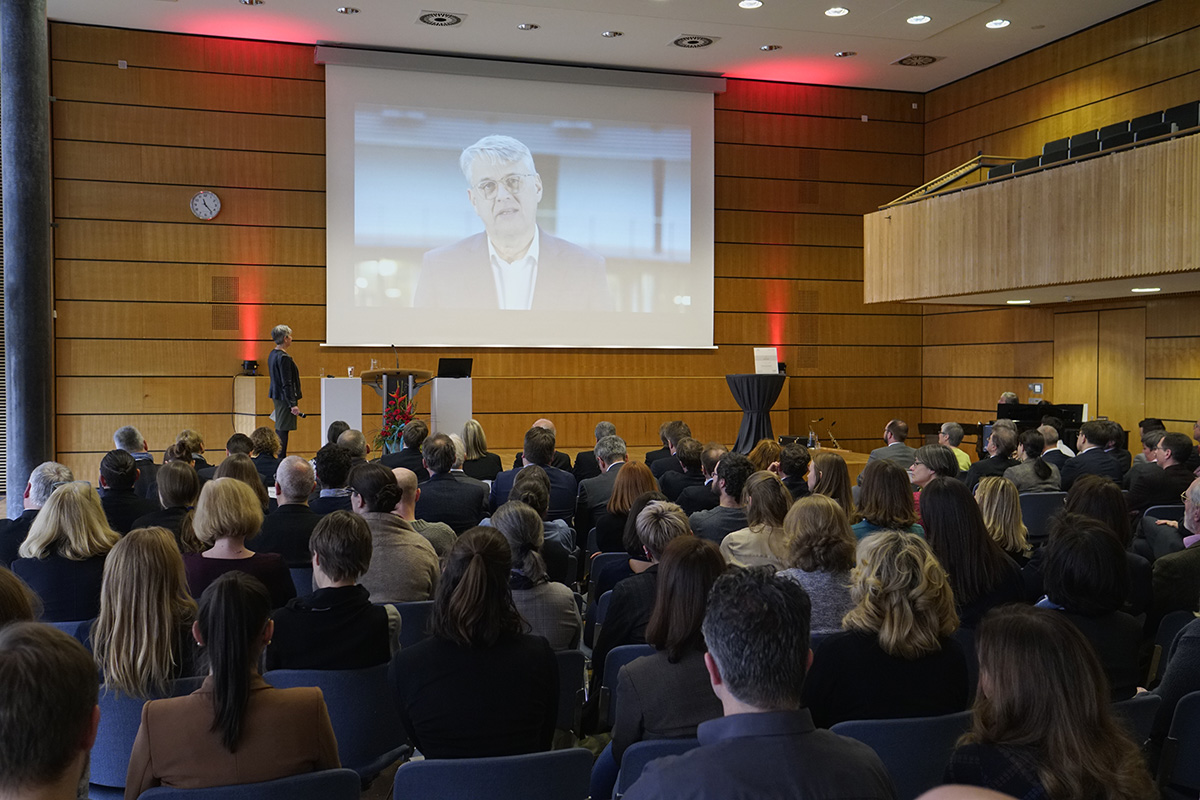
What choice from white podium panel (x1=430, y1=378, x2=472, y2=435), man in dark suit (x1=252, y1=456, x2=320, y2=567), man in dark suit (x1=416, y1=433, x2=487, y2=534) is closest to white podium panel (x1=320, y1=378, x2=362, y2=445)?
white podium panel (x1=430, y1=378, x2=472, y2=435)

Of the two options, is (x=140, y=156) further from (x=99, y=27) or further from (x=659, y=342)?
(x=659, y=342)

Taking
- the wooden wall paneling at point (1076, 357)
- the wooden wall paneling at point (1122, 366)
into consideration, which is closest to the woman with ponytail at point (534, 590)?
the wooden wall paneling at point (1122, 366)

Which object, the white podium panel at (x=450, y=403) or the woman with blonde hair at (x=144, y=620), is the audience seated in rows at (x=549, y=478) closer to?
the woman with blonde hair at (x=144, y=620)

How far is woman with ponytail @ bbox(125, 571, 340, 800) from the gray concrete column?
6673 millimetres

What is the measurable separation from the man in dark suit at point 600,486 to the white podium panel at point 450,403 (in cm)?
379

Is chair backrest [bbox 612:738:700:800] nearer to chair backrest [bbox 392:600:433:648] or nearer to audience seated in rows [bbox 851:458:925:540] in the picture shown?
chair backrest [bbox 392:600:433:648]

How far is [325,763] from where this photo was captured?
228 centimetres

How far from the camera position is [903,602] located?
257 cm

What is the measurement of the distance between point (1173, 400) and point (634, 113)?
732 cm

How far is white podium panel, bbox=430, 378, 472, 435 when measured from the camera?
394 inches

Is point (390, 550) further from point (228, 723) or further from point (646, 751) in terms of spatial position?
point (646, 751)

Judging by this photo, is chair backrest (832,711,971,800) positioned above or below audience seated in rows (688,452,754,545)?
below

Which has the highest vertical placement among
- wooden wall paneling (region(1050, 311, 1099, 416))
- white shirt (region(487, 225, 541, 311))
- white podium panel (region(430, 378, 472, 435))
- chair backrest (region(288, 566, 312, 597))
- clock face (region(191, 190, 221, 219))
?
clock face (region(191, 190, 221, 219))

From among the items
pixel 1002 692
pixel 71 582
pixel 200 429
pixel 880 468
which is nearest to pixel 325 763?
pixel 1002 692
